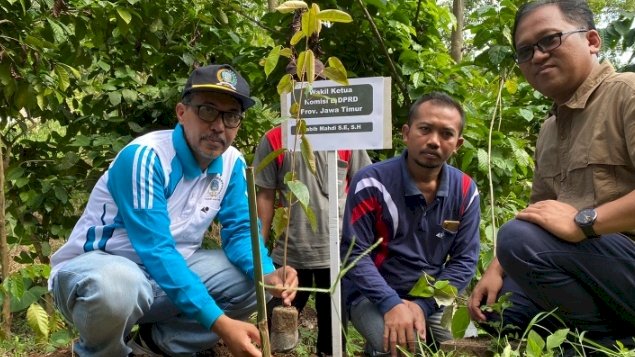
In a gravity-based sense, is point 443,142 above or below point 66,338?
above

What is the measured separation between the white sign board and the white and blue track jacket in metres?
0.49

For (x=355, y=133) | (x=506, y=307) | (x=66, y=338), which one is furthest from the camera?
(x=66, y=338)

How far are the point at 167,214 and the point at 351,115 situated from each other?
0.79m

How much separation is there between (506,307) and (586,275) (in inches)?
12.8

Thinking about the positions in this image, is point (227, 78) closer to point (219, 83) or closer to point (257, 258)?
point (219, 83)

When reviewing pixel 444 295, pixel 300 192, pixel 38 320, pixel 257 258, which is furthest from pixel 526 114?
pixel 38 320

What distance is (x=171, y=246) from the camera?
2283mm

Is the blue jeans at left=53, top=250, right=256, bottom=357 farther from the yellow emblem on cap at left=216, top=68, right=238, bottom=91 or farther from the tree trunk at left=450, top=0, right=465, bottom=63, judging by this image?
the tree trunk at left=450, top=0, right=465, bottom=63

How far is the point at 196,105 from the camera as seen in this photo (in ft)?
7.93

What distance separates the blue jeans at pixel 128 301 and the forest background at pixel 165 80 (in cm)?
91

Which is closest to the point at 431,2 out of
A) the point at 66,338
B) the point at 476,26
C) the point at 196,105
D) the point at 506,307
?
the point at 476,26

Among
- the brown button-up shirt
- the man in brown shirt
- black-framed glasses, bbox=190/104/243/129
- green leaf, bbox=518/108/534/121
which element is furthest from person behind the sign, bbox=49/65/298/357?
green leaf, bbox=518/108/534/121

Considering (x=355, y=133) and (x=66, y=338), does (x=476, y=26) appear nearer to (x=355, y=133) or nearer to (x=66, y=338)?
(x=355, y=133)

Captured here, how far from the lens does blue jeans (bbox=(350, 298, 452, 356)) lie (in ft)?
8.00
